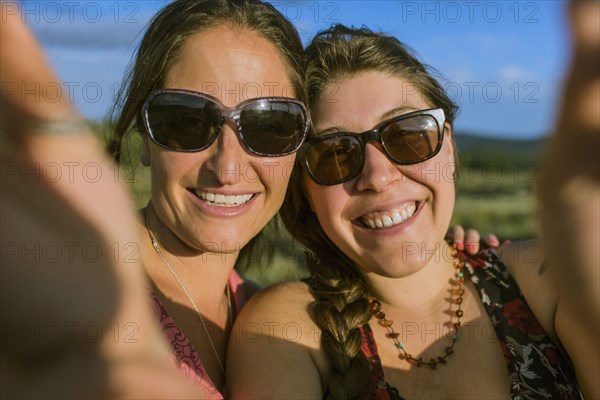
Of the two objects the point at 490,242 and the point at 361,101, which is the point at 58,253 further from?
the point at 490,242

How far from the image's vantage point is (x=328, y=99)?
297 cm

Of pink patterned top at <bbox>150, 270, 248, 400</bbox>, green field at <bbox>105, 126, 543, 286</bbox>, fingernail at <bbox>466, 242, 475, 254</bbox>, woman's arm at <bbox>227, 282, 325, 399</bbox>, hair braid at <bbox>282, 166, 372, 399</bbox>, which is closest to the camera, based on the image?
pink patterned top at <bbox>150, 270, 248, 400</bbox>

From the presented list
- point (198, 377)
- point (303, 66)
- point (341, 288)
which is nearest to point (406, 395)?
point (341, 288)

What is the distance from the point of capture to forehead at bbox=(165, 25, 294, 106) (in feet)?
8.97

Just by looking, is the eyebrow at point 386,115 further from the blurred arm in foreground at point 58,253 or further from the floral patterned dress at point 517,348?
the blurred arm in foreground at point 58,253

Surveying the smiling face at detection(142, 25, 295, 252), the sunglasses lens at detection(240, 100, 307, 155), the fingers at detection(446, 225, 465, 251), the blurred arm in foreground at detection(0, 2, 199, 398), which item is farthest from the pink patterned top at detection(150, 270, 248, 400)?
the blurred arm in foreground at detection(0, 2, 199, 398)

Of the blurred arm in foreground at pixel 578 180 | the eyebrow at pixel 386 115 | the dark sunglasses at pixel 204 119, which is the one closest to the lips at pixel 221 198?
the dark sunglasses at pixel 204 119

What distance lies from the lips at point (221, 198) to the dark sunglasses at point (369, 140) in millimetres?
309

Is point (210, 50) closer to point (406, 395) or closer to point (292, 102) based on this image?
point (292, 102)

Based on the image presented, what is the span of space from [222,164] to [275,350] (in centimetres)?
75

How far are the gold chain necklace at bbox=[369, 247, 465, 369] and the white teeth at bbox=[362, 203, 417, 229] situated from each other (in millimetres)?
392

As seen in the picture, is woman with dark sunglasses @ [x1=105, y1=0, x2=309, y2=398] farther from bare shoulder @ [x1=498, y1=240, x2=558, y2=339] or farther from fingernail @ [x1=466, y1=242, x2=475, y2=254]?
bare shoulder @ [x1=498, y1=240, x2=558, y2=339]

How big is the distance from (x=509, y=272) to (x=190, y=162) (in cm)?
145

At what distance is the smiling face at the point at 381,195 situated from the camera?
9.54 ft
